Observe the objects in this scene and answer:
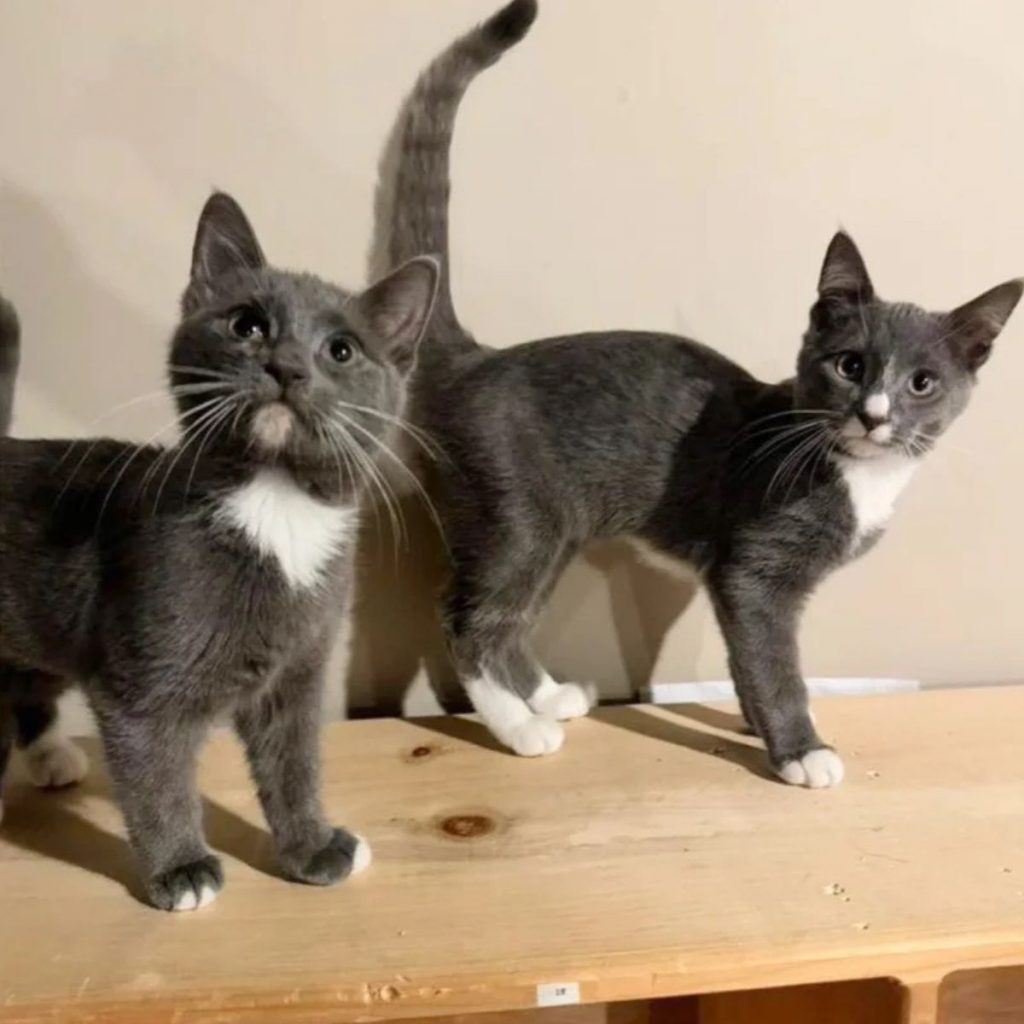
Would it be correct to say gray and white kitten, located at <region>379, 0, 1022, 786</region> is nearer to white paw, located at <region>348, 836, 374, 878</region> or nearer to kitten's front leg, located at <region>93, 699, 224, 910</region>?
white paw, located at <region>348, 836, 374, 878</region>

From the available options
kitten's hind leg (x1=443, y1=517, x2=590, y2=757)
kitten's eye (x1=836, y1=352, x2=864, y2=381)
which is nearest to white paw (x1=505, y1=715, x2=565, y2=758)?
kitten's hind leg (x1=443, y1=517, x2=590, y2=757)

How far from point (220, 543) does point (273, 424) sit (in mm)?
105

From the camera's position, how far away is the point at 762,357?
4.11 feet

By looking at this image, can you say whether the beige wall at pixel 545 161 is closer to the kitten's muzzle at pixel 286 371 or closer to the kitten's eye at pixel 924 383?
the kitten's eye at pixel 924 383

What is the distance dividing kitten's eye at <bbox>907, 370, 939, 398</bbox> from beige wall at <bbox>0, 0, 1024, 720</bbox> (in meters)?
0.24

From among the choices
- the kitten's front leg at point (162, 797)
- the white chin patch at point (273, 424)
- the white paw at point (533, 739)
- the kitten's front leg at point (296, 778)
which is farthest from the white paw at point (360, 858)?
the white chin patch at point (273, 424)

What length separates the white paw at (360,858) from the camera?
918 millimetres

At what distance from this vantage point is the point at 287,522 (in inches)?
32.7

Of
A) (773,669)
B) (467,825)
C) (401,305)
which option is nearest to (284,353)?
(401,305)

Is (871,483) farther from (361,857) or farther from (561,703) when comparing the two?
(361,857)

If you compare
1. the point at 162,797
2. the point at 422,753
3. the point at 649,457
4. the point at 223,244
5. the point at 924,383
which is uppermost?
the point at 223,244

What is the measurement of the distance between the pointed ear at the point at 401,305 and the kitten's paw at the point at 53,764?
51 cm

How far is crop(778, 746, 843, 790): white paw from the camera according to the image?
1.05m

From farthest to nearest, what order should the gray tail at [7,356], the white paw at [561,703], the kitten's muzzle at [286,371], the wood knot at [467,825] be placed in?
the white paw at [561,703] < the gray tail at [7,356] < the wood knot at [467,825] < the kitten's muzzle at [286,371]
